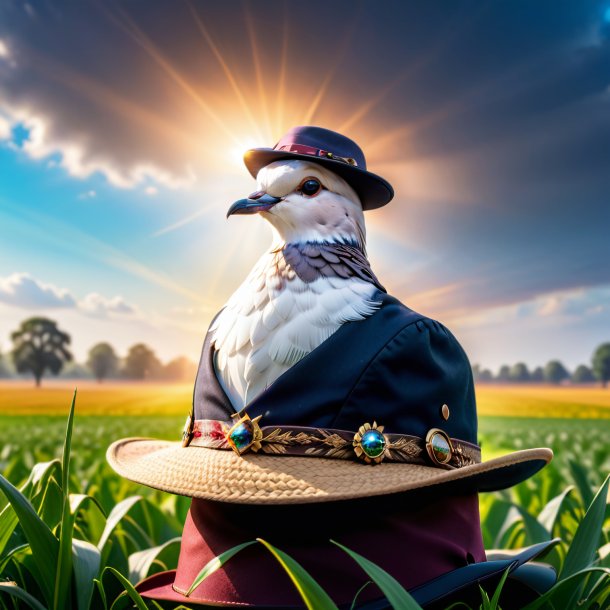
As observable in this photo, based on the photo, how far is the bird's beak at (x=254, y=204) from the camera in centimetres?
155

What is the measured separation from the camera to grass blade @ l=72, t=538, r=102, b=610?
1351 millimetres

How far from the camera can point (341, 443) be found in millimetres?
1344

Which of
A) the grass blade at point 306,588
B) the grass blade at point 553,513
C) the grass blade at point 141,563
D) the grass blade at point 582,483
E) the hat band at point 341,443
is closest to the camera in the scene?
the grass blade at point 306,588

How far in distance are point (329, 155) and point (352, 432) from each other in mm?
695

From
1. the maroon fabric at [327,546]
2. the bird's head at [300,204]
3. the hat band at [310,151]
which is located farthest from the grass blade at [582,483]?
the hat band at [310,151]

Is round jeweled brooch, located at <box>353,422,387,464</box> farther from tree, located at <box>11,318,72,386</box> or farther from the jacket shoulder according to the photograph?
tree, located at <box>11,318,72,386</box>

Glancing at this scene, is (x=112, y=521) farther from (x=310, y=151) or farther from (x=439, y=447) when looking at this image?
(x=310, y=151)

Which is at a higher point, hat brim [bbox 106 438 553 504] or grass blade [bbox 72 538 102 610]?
hat brim [bbox 106 438 553 504]

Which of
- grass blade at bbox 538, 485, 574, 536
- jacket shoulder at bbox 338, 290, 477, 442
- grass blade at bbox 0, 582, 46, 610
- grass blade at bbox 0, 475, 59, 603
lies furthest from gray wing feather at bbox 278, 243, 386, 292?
grass blade at bbox 538, 485, 574, 536

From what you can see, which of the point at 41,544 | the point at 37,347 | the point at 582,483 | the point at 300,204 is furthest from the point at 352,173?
the point at 37,347

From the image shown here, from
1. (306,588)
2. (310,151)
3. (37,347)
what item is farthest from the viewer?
(37,347)

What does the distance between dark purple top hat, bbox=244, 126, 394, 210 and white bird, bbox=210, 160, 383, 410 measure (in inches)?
1.1

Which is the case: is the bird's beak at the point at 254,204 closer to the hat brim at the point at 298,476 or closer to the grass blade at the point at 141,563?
the hat brim at the point at 298,476

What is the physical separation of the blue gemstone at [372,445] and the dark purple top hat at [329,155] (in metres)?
0.68
